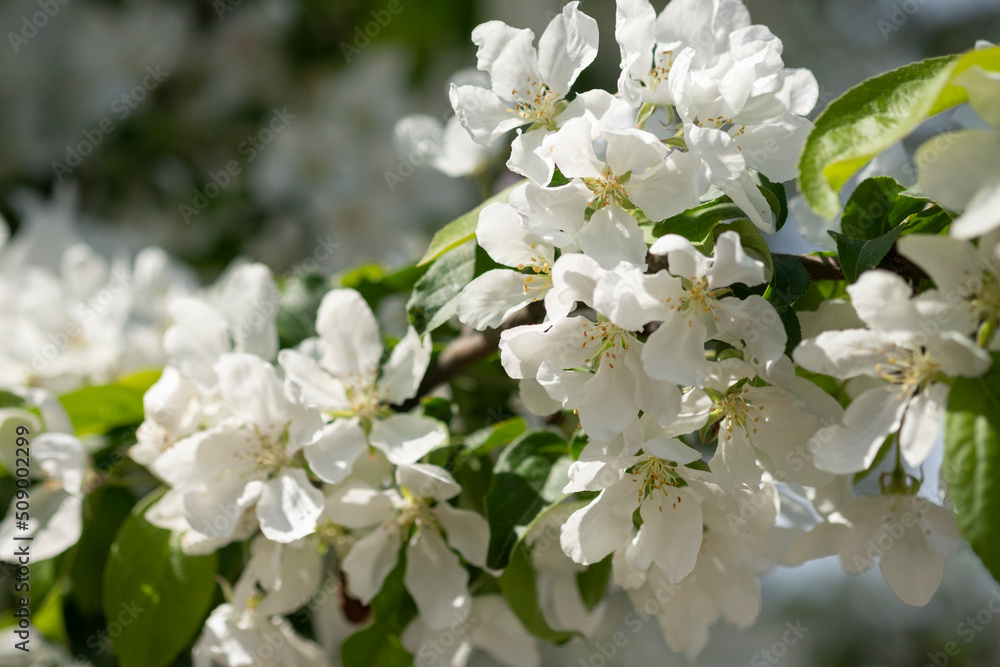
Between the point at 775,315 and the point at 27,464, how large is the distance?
3.59 ft

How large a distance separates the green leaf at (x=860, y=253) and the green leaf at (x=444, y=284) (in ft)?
A: 1.19

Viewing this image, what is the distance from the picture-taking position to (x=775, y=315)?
729 mm

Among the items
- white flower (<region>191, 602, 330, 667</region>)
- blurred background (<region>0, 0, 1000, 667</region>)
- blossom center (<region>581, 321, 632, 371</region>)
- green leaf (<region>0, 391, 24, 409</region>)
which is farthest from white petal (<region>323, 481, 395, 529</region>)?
blurred background (<region>0, 0, 1000, 667</region>)

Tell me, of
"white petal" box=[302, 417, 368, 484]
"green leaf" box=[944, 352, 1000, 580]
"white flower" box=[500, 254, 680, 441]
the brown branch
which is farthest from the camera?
the brown branch

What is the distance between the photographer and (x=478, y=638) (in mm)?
1142

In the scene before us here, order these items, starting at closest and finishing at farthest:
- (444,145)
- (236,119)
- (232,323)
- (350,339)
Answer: (350,339), (232,323), (444,145), (236,119)

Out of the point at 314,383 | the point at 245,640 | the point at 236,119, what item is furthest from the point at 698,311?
the point at 236,119

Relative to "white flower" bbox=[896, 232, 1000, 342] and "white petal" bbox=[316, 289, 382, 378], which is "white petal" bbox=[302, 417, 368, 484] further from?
"white flower" bbox=[896, 232, 1000, 342]

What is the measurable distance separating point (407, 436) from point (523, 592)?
10.0 inches

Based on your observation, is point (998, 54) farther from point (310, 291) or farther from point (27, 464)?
point (27, 464)

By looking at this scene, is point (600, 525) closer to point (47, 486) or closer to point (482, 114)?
point (482, 114)

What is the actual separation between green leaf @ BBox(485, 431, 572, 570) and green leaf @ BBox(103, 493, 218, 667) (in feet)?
1.43

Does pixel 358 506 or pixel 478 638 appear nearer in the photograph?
pixel 358 506

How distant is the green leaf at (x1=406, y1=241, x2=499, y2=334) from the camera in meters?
0.93
